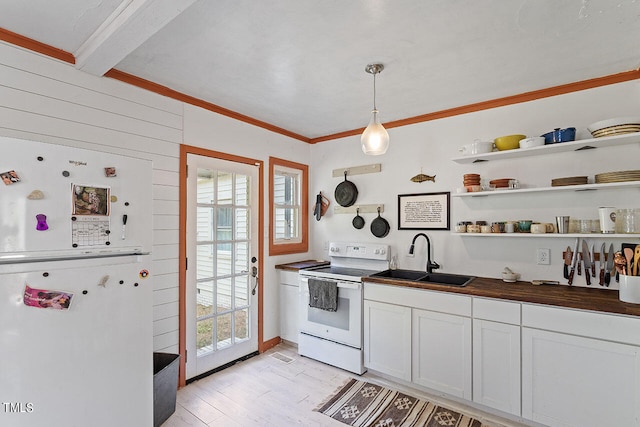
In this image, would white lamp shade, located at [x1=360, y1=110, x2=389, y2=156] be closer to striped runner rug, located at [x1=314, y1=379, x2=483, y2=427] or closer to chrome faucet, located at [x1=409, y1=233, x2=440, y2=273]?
chrome faucet, located at [x1=409, y1=233, x2=440, y2=273]

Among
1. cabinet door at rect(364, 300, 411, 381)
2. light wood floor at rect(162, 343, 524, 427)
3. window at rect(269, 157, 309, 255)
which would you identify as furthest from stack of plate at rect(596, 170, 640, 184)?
window at rect(269, 157, 309, 255)

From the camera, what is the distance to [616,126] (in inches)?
84.7

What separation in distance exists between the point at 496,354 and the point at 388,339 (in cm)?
81

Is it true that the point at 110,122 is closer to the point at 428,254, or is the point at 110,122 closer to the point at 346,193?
the point at 346,193

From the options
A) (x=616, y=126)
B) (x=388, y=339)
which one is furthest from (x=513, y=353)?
(x=616, y=126)

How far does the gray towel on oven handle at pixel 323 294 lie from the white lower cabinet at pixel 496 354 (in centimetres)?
120

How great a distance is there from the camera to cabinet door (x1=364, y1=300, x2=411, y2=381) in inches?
102

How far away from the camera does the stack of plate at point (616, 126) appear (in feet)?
6.94

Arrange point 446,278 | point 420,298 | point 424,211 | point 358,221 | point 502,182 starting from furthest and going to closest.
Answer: point 358,221
point 424,211
point 446,278
point 502,182
point 420,298

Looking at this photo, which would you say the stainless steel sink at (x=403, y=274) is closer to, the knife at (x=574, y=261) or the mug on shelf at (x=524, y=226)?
the mug on shelf at (x=524, y=226)

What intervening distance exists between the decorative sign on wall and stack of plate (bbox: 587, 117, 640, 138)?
3.80 feet

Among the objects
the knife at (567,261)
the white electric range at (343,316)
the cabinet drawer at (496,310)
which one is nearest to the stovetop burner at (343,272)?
the white electric range at (343,316)

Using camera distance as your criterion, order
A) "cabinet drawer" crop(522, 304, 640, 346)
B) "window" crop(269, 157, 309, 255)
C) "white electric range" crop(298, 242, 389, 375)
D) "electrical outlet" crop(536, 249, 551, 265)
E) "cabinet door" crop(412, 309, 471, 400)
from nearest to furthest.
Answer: "cabinet drawer" crop(522, 304, 640, 346)
"cabinet door" crop(412, 309, 471, 400)
"electrical outlet" crop(536, 249, 551, 265)
"white electric range" crop(298, 242, 389, 375)
"window" crop(269, 157, 309, 255)

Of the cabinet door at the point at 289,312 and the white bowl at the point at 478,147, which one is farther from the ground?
the white bowl at the point at 478,147
